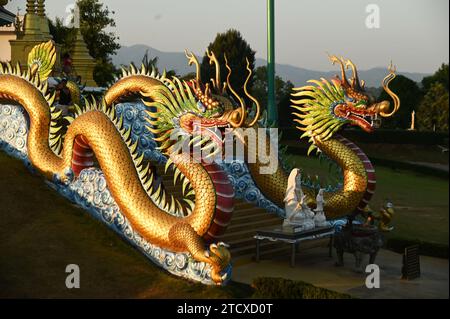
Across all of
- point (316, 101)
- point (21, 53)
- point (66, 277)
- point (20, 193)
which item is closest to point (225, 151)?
point (316, 101)

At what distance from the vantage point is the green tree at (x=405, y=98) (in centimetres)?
4191

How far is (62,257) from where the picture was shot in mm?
10180

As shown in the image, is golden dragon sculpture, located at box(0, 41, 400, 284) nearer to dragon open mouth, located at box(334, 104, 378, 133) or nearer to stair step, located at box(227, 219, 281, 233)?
dragon open mouth, located at box(334, 104, 378, 133)

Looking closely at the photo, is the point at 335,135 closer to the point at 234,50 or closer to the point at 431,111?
the point at 431,111

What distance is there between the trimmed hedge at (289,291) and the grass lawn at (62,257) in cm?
59

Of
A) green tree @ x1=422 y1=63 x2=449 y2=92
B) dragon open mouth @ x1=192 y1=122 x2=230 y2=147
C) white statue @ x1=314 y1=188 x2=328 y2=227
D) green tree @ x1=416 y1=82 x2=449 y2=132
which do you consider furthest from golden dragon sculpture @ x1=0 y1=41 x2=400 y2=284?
green tree @ x1=422 y1=63 x2=449 y2=92

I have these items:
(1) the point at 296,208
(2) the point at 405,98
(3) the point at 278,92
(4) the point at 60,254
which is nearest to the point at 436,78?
(2) the point at 405,98

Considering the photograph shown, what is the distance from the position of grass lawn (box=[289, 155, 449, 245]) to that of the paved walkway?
159 centimetres

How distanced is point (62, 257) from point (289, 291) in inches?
136

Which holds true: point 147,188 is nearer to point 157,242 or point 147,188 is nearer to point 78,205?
point 157,242

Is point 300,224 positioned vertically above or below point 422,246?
above

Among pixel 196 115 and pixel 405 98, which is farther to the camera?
pixel 405 98

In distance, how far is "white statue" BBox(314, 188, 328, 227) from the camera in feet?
40.3

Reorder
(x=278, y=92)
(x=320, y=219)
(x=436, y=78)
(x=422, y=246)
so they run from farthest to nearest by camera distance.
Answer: (x=278, y=92) < (x=436, y=78) < (x=422, y=246) < (x=320, y=219)
